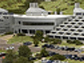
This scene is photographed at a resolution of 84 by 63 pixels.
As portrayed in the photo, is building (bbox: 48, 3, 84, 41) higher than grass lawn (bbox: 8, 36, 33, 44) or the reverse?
higher

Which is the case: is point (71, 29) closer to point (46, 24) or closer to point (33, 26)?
point (46, 24)

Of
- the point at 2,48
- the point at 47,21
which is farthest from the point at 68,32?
the point at 2,48

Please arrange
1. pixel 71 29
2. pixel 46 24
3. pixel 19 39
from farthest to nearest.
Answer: pixel 46 24 → pixel 71 29 → pixel 19 39

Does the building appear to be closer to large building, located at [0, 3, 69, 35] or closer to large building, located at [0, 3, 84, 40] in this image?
large building, located at [0, 3, 84, 40]

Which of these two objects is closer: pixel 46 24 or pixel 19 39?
pixel 19 39

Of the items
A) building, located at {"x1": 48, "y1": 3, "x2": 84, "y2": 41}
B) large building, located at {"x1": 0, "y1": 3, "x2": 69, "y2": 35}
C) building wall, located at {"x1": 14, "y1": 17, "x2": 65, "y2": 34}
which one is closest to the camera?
building, located at {"x1": 48, "y1": 3, "x2": 84, "y2": 41}

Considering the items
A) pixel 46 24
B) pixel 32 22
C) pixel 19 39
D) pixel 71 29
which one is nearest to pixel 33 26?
pixel 32 22

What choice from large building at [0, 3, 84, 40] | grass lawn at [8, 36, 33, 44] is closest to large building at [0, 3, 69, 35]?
large building at [0, 3, 84, 40]
